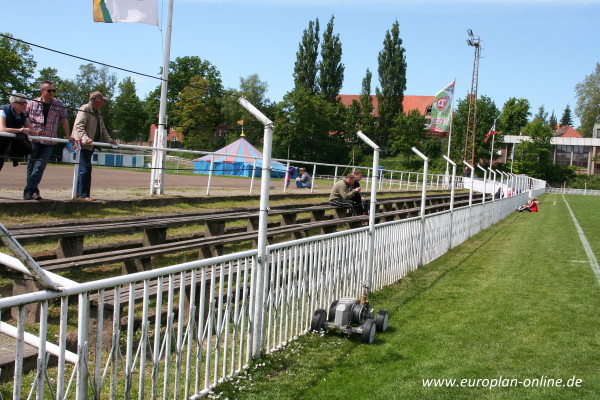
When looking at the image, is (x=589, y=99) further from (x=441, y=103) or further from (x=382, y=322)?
(x=382, y=322)

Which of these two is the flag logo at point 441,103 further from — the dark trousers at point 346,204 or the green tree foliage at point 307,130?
the dark trousers at point 346,204

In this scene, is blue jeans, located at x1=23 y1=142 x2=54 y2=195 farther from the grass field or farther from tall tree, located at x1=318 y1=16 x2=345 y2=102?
tall tree, located at x1=318 y1=16 x2=345 y2=102

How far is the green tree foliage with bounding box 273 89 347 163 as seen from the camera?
3953cm

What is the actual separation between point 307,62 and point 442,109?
40.8m

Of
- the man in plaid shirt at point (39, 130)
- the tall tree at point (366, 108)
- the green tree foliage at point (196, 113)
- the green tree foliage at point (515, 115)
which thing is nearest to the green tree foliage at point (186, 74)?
the green tree foliage at point (196, 113)

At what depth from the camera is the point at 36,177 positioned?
764cm

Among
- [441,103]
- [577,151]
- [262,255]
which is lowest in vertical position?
[262,255]

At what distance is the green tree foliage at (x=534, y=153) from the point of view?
83.6 m

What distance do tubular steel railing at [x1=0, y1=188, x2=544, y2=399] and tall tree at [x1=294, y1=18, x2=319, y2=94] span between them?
65257mm

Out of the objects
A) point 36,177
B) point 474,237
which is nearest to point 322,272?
point 36,177

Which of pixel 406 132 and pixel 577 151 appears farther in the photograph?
pixel 577 151

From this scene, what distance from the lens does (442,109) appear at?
3391 cm

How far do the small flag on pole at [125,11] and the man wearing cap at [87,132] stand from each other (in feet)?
12.4

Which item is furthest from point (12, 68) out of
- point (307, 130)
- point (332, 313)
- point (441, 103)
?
point (332, 313)
